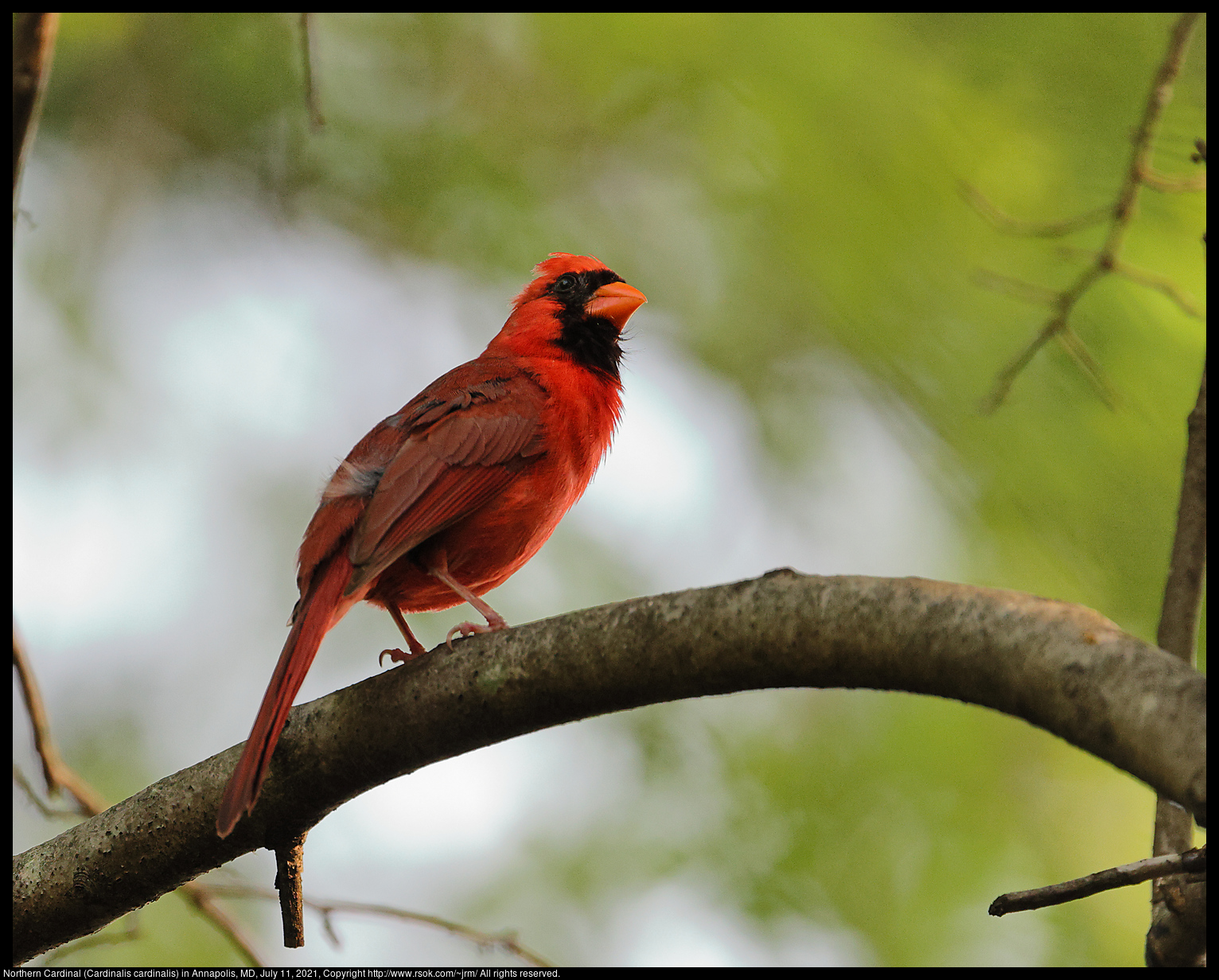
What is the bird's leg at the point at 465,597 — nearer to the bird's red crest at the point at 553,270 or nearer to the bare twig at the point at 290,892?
the bare twig at the point at 290,892

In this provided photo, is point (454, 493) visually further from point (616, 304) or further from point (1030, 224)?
point (1030, 224)

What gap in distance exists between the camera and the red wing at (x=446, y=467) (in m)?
3.19

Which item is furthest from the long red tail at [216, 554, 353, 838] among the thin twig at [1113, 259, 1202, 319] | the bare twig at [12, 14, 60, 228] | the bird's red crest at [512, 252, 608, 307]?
the thin twig at [1113, 259, 1202, 319]

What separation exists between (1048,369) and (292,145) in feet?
13.9

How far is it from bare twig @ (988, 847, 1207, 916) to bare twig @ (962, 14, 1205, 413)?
79.8 inches

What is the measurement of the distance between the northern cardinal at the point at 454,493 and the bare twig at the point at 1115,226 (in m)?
1.36

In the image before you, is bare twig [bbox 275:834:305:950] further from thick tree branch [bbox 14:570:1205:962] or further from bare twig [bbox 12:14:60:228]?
bare twig [bbox 12:14:60:228]

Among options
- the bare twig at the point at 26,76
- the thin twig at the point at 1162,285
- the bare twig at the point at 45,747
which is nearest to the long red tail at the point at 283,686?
the bare twig at the point at 45,747

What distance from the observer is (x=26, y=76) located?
8.50 ft

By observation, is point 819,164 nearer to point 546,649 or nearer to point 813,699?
→ point 813,699

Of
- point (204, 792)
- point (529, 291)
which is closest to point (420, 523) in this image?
point (204, 792)

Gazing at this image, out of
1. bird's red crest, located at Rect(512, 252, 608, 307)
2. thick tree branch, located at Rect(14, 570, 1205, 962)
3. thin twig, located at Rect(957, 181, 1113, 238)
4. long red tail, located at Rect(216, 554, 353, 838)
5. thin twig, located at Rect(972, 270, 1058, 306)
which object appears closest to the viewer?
thick tree branch, located at Rect(14, 570, 1205, 962)

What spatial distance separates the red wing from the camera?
126 inches

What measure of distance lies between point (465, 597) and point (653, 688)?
1.24 metres
